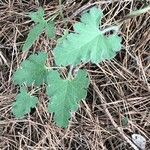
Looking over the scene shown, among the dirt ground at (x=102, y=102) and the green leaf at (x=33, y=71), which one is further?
the dirt ground at (x=102, y=102)

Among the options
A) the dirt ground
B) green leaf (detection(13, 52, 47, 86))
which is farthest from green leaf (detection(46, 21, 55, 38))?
the dirt ground

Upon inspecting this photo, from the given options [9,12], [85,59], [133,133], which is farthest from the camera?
[9,12]

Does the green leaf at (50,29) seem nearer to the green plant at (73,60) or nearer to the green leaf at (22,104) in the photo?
the green plant at (73,60)

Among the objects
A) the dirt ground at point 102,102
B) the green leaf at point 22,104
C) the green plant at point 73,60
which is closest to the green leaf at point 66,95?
the green plant at point 73,60

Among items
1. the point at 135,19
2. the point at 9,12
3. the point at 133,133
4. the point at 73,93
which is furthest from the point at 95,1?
the point at 133,133

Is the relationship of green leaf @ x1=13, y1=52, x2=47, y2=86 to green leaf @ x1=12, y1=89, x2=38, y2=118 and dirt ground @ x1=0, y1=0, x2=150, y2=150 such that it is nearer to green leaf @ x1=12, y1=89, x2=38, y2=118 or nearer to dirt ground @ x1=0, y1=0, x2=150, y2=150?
green leaf @ x1=12, y1=89, x2=38, y2=118

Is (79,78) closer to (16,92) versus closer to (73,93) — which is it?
(73,93)

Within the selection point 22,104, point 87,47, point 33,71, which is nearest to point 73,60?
point 87,47
